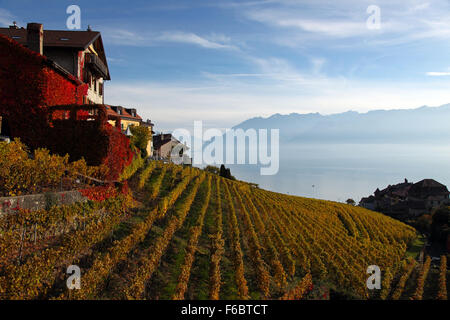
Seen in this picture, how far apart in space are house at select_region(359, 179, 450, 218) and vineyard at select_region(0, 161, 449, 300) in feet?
206

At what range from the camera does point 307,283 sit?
1766 cm

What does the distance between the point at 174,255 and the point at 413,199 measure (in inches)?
3877

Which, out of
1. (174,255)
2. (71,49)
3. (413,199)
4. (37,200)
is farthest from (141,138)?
(413,199)

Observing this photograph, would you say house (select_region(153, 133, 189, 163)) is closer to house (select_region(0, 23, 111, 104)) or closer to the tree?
the tree

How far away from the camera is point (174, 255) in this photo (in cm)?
1583

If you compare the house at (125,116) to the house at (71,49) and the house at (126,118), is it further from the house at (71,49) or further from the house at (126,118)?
the house at (71,49)

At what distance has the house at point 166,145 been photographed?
6700cm

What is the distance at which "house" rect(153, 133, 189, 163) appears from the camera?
220 feet

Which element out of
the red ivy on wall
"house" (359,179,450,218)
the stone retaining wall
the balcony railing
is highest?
the balcony railing

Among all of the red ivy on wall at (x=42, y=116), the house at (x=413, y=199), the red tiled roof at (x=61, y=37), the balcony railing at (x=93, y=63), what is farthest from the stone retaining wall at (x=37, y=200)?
the house at (x=413, y=199)

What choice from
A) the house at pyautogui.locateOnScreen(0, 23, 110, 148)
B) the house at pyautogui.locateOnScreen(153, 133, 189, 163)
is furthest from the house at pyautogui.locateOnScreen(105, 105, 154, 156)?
the house at pyautogui.locateOnScreen(0, 23, 110, 148)

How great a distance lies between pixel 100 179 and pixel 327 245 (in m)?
19.0

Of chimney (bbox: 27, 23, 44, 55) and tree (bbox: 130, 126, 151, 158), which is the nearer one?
chimney (bbox: 27, 23, 44, 55)

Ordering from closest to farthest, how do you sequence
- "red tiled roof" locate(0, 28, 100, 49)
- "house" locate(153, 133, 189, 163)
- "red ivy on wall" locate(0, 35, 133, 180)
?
"red ivy on wall" locate(0, 35, 133, 180), "red tiled roof" locate(0, 28, 100, 49), "house" locate(153, 133, 189, 163)
